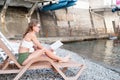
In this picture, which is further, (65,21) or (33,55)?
(65,21)

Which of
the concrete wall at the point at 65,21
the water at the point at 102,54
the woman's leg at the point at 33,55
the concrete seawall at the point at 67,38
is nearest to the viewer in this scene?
the woman's leg at the point at 33,55

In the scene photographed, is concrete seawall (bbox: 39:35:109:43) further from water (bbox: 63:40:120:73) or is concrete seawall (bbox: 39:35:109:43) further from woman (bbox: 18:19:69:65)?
woman (bbox: 18:19:69:65)

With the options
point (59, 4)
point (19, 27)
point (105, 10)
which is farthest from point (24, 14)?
point (105, 10)

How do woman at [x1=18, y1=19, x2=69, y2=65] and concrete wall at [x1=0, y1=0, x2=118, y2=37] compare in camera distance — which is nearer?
woman at [x1=18, y1=19, x2=69, y2=65]

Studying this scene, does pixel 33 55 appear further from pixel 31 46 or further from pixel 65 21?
pixel 65 21

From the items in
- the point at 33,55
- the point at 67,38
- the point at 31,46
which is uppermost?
the point at 31,46

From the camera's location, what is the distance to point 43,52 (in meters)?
5.29

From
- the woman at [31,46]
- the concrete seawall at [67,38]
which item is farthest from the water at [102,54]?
the woman at [31,46]

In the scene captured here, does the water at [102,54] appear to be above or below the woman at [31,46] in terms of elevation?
below

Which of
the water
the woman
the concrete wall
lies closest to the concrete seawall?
the concrete wall

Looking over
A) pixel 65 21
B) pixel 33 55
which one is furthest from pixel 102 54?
pixel 65 21

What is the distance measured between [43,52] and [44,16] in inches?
717

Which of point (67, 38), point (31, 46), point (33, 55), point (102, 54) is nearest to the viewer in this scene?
point (33, 55)

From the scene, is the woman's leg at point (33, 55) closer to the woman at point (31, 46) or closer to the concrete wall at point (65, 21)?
the woman at point (31, 46)
